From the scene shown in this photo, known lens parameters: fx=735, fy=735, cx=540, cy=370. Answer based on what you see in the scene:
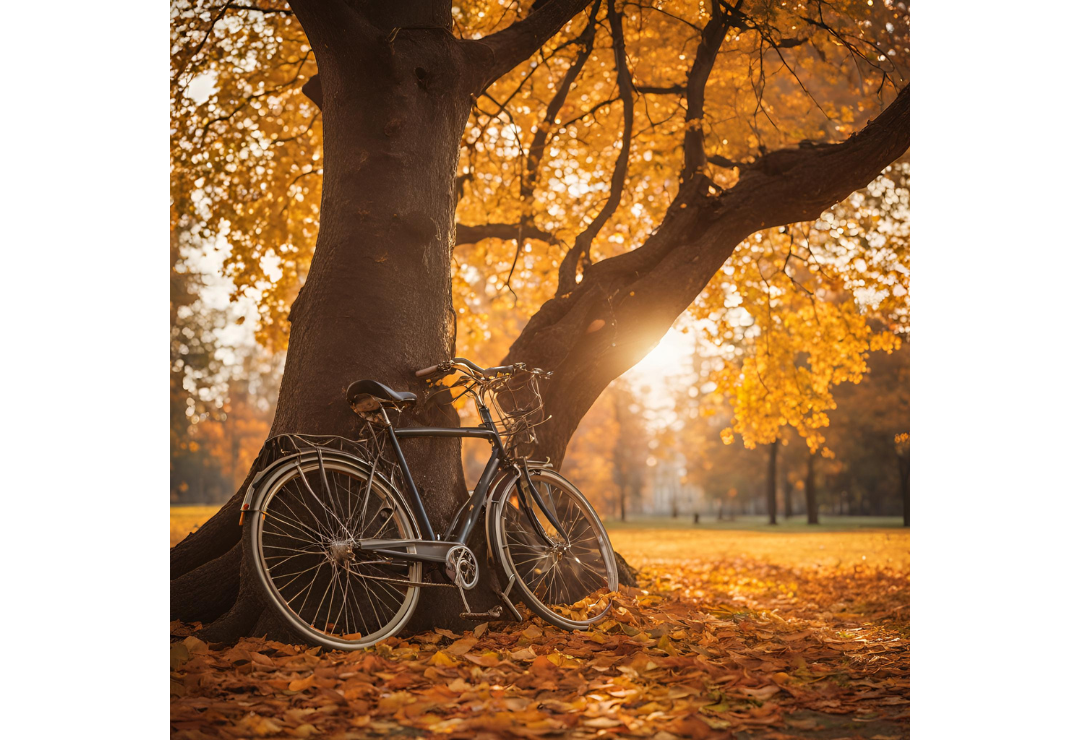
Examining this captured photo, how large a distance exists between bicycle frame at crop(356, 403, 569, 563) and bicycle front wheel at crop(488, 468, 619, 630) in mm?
47

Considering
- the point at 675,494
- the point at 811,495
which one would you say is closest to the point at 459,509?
the point at 811,495

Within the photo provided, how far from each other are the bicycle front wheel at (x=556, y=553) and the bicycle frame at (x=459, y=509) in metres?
0.05

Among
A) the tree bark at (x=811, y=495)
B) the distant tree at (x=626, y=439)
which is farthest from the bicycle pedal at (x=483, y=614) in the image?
the distant tree at (x=626, y=439)

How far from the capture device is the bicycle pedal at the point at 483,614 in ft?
12.4

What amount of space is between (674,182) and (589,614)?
718cm

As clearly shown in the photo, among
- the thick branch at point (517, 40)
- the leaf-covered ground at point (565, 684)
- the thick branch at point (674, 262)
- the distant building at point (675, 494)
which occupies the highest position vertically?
the thick branch at point (517, 40)

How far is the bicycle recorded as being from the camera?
3.47m

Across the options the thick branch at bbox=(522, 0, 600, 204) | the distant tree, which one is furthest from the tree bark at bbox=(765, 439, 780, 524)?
the thick branch at bbox=(522, 0, 600, 204)

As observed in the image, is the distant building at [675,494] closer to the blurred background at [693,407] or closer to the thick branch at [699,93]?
the blurred background at [693,407]

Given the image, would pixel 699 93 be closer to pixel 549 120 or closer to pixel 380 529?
pixel 549 120

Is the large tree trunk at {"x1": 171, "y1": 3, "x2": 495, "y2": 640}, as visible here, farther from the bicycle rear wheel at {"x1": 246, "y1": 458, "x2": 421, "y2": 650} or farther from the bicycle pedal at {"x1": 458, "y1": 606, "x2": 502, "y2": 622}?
the bicycle rear wheel at {"x1": 246, "y1": 458, "x2": 421, "y2": 650}

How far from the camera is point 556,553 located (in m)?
4.39

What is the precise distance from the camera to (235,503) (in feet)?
14.7
